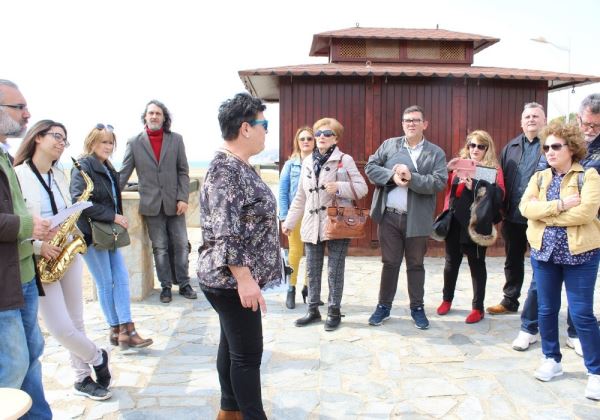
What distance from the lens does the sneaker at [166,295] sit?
6546mm

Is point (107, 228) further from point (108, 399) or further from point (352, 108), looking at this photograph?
point (352, 108)

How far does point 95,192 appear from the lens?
15.5 ft

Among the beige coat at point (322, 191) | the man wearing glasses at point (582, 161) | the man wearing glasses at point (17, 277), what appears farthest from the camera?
the beige coat at point (322, 191)

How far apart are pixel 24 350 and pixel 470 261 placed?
4.28 metres

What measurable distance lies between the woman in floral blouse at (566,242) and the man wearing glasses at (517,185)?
1.28 m

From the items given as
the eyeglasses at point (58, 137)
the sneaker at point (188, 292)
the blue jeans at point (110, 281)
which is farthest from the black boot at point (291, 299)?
the eyeglasses at point (58, 137)

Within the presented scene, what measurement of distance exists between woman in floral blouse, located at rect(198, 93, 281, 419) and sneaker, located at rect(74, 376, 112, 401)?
135cm

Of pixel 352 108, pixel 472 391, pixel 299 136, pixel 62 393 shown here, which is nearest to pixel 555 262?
pixel 472 391

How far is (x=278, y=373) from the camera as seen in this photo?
4.36 m

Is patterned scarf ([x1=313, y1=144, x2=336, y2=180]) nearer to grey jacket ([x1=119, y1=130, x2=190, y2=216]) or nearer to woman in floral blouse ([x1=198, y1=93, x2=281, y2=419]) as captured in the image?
grey jacket ([x1=119, y1=130, x2=190, y2=216])

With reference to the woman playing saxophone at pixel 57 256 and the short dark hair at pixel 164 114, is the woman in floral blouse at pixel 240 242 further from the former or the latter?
the short dark hair at pixel 164 114

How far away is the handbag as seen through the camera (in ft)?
14.8

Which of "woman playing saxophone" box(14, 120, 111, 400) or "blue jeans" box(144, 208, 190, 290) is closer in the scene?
"woman playing saxophone" box(14, 120, 111, 400)

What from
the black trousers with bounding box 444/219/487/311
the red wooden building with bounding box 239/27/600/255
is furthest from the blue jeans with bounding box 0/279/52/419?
the red wooden building with bounding box 239/27/600/255
